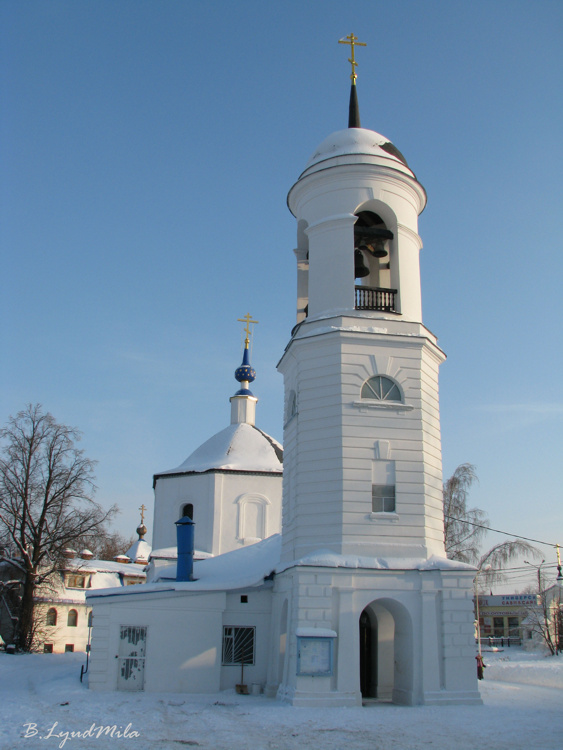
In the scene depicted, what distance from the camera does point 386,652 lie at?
56.1 ft

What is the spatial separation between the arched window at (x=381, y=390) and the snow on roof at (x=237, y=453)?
36.9 feet

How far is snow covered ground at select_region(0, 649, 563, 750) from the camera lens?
10.3 meters

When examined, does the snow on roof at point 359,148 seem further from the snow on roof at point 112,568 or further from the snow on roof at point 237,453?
the snow on roof at point 112,568

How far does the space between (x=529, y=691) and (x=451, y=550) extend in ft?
42.6

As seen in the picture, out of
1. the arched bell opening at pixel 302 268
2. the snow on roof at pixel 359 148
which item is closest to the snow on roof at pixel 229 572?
the arched bell opening at pixel 302 268

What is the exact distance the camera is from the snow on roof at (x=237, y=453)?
27938 mm

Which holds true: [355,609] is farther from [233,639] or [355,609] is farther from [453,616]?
[233,639]

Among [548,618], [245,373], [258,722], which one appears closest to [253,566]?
[258,722]

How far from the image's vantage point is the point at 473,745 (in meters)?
10.3

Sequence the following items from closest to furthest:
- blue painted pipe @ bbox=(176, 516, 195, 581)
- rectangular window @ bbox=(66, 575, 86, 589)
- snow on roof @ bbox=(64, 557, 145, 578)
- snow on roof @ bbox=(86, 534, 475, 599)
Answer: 1. snow on roof @ bbox=(86, 534, 475, 599)
2. blue painted pipe @ bbox=(176, 516, 195, 581)
3. rectangular window @ bbox=(66, 575, 86, 589)
4. snow on roof @ bbox=(64, 557, 145, 578)

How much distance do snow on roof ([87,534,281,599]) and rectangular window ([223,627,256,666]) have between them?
45.6 inches

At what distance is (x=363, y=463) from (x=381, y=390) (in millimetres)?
1875

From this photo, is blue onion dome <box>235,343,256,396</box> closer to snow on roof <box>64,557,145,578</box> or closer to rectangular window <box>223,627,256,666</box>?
rectangular window <box>223,627,256,666</box>

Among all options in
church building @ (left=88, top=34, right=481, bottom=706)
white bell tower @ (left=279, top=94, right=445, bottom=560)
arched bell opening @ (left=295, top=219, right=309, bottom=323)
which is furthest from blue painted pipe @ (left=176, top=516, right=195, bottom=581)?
arched bell opening @ (left=295, top=219, right=309, bottom=323)
